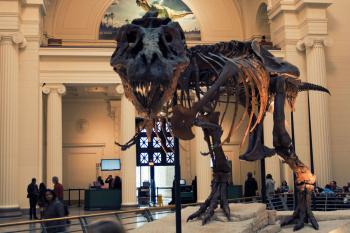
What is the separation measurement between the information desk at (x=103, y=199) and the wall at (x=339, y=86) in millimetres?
8148

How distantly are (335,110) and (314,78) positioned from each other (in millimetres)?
1686

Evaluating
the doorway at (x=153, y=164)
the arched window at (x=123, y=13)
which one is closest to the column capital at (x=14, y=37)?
the arched window at (x=123, y=13)

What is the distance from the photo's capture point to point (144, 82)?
15.1ft

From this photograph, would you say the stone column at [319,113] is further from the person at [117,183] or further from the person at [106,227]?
the person at [106,227]

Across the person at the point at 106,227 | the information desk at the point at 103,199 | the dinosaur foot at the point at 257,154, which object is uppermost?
the dinosaur foot at the point at 257,154

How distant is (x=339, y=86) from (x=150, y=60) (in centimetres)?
1629

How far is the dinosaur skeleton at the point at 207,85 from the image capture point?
473 cm

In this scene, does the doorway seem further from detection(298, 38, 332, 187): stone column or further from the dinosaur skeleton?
the dinosaur skeleton

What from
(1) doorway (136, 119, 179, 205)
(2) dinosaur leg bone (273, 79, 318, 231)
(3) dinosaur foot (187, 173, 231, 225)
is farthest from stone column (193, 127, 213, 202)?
(3) dinosaur foot (187, 173, 231, 225)

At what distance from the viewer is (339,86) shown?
19.5 meters

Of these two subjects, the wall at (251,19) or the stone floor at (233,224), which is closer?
the stone floor at (233,224)

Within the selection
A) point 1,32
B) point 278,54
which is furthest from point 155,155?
point 1,32

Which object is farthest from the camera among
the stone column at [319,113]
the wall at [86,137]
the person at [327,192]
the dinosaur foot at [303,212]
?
the wall at [86,137]

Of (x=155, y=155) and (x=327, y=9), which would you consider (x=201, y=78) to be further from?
(x=155, y=155)
